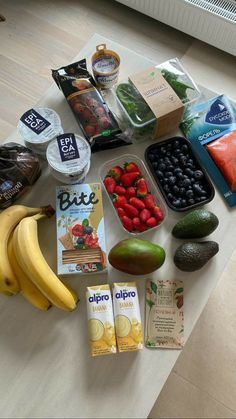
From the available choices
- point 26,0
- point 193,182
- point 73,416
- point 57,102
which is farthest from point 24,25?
point 73,416

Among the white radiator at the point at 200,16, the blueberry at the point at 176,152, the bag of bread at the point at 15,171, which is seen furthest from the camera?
the white radiator at the point at 200,16

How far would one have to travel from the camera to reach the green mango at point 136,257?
0.83m

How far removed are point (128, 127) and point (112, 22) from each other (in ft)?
4.03

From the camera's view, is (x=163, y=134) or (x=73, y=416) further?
(x=163, y=134)

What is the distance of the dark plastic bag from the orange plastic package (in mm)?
250

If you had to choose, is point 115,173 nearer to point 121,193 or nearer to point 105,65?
point 121,193

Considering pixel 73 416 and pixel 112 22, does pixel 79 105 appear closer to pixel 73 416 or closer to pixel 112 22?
pixel 73 416

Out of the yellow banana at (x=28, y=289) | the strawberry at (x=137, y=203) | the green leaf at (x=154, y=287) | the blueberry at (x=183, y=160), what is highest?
the blueberry at (x=183, y=160)

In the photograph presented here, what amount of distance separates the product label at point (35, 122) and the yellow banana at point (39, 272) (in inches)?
10.9

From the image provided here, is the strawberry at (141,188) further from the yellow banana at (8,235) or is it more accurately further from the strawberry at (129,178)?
the yellow banana at (8,235)

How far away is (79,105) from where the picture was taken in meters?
1.02

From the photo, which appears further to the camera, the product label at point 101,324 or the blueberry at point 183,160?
the blueberry at point 183,160

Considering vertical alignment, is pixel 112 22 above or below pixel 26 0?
above

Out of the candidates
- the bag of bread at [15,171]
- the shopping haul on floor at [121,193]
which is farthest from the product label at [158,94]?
the bag of bread at [15,171]
